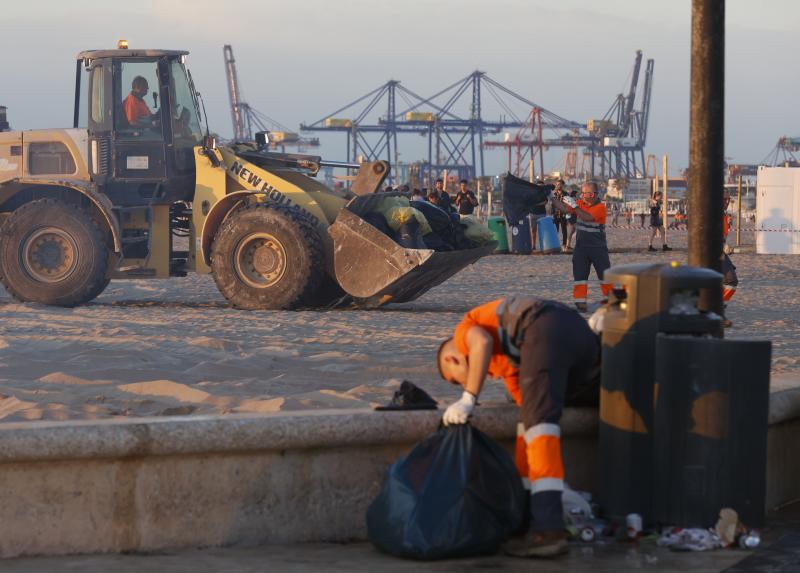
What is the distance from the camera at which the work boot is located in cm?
554

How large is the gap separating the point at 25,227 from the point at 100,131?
4.47 ft

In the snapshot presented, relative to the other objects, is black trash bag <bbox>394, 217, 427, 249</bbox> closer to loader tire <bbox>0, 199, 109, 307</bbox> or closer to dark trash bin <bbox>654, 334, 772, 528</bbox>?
loader tire <bbox>0, 199, 109, 307</bbox>

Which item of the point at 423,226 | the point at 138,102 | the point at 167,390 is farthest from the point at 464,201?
the point at 167,390

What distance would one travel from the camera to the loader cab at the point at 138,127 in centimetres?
1582

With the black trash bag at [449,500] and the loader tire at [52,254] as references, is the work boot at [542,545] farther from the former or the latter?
the loader tire at [52,254]

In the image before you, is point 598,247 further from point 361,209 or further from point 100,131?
point 100,131

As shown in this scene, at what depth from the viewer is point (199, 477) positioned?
572cm

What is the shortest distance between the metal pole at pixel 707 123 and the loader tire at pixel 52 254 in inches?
382

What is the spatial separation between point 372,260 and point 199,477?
825 centimetres

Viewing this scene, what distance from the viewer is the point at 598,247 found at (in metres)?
15.2

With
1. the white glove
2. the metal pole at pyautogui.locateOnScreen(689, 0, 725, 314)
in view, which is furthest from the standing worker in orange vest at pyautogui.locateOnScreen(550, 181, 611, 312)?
the white glove

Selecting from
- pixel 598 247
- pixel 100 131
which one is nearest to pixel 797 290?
pixel 598 247

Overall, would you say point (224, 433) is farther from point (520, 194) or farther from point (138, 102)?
point (138, 102)

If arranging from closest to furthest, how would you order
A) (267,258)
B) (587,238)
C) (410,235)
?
(410,235) → (267,258) → (587,238)
